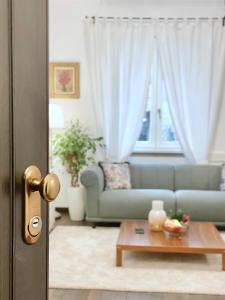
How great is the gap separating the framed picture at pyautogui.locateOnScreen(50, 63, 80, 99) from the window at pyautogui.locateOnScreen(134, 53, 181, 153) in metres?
0.99

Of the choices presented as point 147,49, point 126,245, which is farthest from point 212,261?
point 147,49

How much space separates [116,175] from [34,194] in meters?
4.26

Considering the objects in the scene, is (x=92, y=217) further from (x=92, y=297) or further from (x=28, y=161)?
(x=28, y=161)

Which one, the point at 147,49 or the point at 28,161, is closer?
the point at 28,161

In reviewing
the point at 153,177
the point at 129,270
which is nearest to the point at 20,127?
the point at 129,270

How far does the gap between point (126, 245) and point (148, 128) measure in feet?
7.99

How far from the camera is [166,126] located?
574 centimetres

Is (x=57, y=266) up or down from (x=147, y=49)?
down

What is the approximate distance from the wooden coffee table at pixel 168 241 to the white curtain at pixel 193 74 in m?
1.62

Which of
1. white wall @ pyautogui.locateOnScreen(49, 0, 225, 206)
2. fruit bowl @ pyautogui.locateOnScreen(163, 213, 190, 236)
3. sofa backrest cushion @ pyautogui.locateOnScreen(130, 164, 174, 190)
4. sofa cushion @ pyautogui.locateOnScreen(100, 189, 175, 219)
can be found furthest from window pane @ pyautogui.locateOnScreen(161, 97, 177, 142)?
fruit bowl @ pyautogui.locateOnScreen(163, 213, 190, 236)

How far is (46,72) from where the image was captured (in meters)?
1.04

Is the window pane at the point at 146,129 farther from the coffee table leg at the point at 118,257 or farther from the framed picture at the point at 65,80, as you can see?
the coffee table leg at the point at 118,257

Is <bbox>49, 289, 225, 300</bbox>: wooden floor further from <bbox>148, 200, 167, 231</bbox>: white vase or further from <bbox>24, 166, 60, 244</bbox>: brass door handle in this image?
<bbox>24, 166, 60, 244</bbox>: brass door handle

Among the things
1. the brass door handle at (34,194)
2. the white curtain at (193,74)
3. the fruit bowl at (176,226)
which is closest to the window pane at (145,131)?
the white curtain at (193,74)
